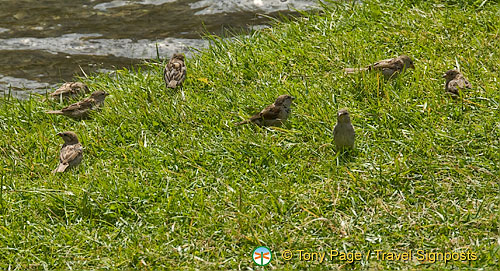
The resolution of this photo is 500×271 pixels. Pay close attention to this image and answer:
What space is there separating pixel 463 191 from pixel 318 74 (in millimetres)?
2839

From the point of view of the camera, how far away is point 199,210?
575 centimetres

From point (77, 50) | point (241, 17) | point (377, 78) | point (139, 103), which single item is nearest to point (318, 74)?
point (377, 78)

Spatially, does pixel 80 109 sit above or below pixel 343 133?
below

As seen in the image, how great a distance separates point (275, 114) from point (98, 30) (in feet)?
18.8

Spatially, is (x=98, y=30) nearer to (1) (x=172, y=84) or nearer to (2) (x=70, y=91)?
(2) (x=70, y=91)

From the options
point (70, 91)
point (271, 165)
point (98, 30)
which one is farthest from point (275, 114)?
point (98, 30)

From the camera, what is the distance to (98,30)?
11438mm

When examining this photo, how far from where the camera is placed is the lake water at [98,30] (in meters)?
10.1

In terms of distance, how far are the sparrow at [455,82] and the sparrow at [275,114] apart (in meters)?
1.71

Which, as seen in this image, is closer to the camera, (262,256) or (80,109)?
(262,256)

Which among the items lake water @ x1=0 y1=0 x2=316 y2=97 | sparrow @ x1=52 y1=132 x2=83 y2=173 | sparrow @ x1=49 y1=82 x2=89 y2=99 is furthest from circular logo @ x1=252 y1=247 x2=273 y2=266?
lake water @ x1=0 y1=0 x2=316 y2=97

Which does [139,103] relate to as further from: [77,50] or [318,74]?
[77,50]

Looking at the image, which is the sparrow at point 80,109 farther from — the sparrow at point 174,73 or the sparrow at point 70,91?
the sparrow at point 174,73

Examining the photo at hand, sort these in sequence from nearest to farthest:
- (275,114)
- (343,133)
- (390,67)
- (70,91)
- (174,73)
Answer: (343,133)
(275,114)
(390,67)
(174,73)
(70,91)
